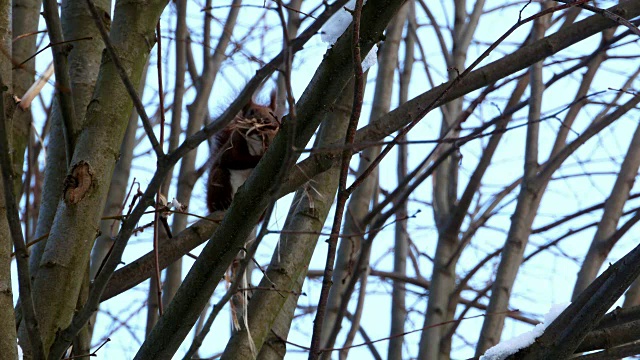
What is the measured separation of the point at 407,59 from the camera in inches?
116

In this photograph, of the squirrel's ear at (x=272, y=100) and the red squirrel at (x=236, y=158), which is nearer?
the red squirrel at (x=236, y=158)


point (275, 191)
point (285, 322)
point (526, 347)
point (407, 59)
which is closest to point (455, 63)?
point (407, 59)

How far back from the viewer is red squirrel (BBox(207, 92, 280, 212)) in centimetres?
185

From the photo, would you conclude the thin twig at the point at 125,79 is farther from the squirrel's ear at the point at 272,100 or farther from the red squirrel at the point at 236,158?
the squirrel's ear at the point at 272,100

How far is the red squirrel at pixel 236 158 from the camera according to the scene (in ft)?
6.07

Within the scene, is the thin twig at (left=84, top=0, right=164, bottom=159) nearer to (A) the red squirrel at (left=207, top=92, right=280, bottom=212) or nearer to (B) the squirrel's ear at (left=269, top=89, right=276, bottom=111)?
(A) the red squirrel at (left=207, top=92, right=280, bottom=212)

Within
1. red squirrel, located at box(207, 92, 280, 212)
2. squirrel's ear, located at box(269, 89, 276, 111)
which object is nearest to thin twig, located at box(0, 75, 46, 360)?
red squirrel, located at box(207, 92, 280, 212)

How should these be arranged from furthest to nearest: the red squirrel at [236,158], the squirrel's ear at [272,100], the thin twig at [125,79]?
the squirrel's ear at [272,100]
the red squirrel at [236,158]
the thin twig at [125,79]

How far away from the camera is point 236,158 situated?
1.94m

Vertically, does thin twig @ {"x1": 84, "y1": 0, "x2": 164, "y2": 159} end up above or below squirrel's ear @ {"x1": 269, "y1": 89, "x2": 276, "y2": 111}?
below

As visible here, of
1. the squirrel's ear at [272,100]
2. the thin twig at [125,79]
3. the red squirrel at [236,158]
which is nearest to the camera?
the thin twig at [125,79]

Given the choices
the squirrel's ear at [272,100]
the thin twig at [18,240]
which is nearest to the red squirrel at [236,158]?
the squirrel's ear at [272,100]

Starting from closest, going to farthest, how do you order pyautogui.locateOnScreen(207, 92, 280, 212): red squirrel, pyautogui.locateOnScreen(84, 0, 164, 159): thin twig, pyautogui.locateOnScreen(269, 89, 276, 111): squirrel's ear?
pyautogui.locateOnScreen(84, 0, 164, 159): thin twig → pyautogui.locateOnScreen(207, 92, 280, 212): red squirrel → pyautogui.locateOnScreen(269, 89, 276, 111): squirrel's ear

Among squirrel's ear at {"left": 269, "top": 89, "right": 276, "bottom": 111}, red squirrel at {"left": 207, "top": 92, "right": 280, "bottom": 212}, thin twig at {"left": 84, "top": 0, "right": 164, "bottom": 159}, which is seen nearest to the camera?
thin twig at {"left": 84, "top": 0, "right": 164, "bottom": 159}
